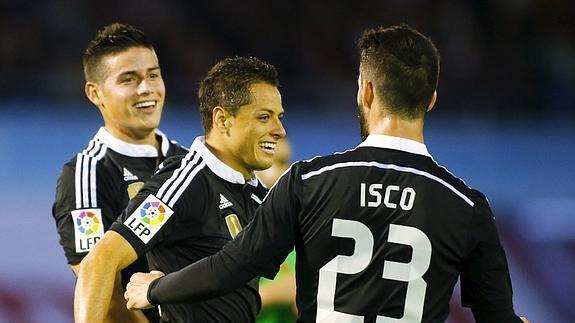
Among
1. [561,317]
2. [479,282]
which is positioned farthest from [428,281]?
[561,317]

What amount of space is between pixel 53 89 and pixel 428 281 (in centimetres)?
481

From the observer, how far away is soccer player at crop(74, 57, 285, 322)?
3236 mm

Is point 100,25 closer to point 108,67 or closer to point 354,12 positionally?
point 354,12

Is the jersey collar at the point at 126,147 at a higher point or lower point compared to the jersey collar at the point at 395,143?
higher

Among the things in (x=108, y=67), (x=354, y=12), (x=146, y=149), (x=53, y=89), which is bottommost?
(x=146, y=149)

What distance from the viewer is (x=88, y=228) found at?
4023mm

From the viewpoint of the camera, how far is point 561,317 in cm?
659

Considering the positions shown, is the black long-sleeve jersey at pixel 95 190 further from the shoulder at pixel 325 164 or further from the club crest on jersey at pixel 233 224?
the shoulder at pixel 325 164

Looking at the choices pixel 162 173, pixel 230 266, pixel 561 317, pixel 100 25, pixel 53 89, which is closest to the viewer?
pixel 230 266

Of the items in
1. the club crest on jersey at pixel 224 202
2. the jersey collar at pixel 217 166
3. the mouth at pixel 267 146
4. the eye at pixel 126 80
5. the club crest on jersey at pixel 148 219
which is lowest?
the club crest on jersey at pixel 148 219

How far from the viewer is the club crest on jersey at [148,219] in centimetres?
326

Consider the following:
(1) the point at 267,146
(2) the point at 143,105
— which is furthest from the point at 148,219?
(2) the point at 143,105

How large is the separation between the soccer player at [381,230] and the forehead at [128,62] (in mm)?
1728

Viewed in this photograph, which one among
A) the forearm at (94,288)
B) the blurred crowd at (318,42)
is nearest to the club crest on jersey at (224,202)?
the forearm at (94,288)
